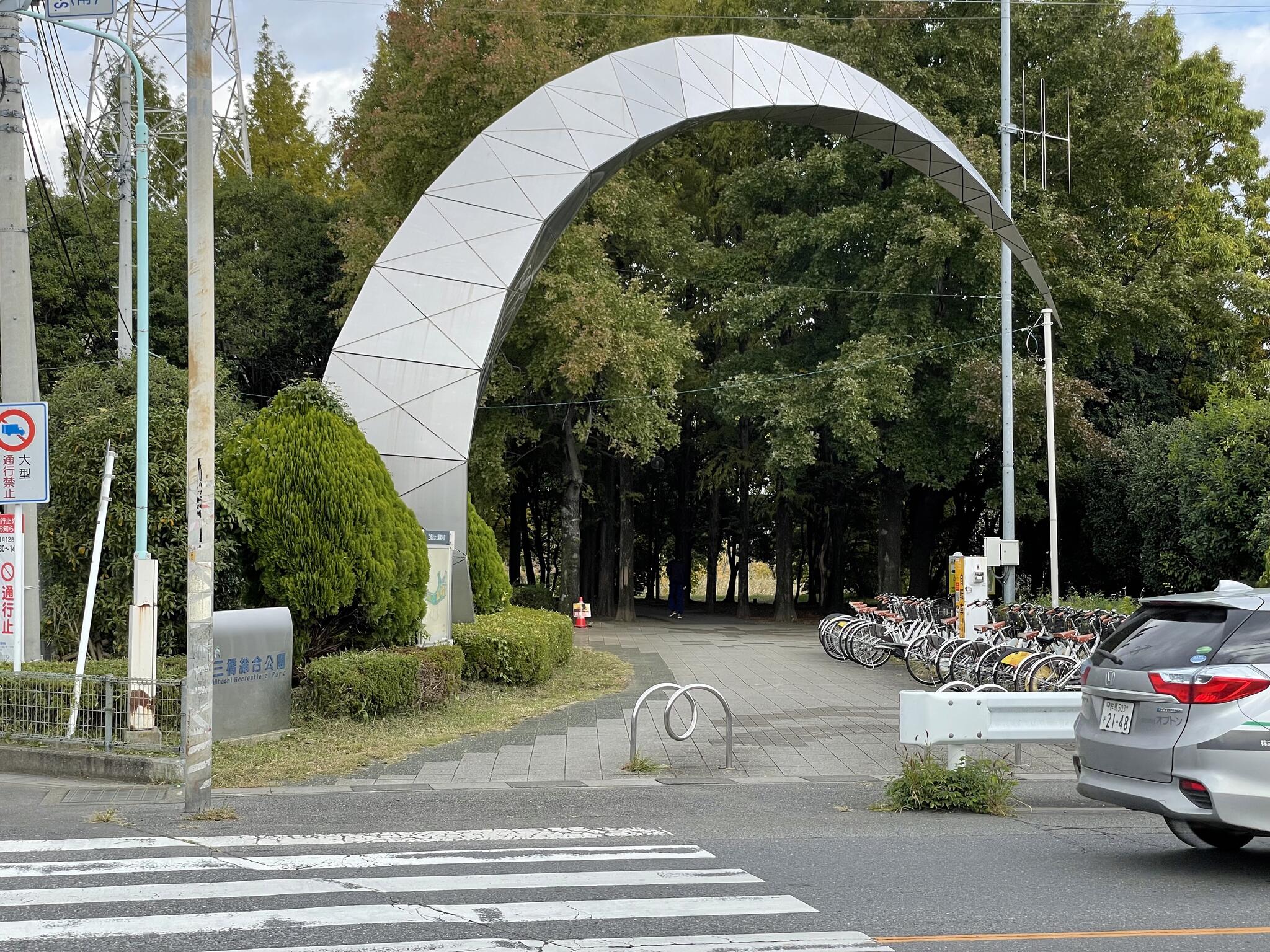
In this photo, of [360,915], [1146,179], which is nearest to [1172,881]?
[360,915]

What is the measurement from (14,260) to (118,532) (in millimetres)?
3007

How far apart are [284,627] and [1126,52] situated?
100 ft

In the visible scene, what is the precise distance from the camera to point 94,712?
37.0 ft

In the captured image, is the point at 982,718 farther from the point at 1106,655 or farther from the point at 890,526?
the point at 890,526

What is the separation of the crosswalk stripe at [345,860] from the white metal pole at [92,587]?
3938 millimetres

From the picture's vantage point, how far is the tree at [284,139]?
53.7 m

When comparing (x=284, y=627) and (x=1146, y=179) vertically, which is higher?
(x=1146, y=179)

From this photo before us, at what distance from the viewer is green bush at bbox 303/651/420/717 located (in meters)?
13.4

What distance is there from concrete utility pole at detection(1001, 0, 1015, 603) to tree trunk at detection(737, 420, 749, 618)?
12.6 metres

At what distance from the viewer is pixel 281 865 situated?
24.4ft

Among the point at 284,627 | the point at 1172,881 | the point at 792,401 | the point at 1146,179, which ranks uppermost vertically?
the point at 1146,179

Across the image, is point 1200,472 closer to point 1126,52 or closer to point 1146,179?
point 1146,179

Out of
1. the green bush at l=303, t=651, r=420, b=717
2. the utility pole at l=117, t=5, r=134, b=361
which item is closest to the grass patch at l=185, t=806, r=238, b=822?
the green bush at l=303, t=651, r=420, b=717

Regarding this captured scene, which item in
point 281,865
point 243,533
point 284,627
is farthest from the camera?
point 243,533
